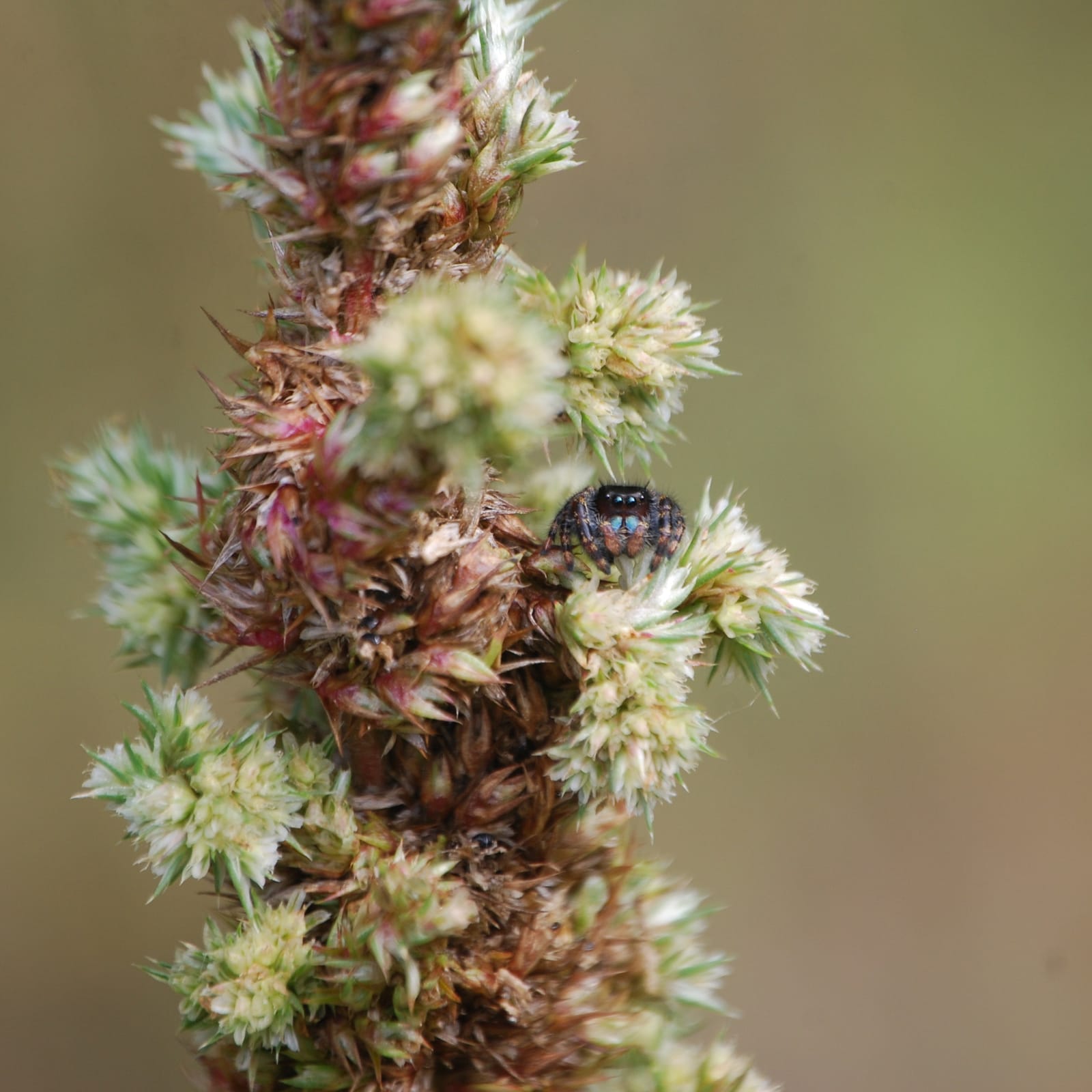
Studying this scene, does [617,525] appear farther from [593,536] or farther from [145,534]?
[145,534]

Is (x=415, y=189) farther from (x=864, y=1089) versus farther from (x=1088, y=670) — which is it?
(x=1088, y=670)

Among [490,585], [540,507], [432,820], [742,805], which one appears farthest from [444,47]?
[742,805]

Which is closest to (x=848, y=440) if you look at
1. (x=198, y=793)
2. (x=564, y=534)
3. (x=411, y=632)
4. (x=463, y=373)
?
(x=564, y=534)

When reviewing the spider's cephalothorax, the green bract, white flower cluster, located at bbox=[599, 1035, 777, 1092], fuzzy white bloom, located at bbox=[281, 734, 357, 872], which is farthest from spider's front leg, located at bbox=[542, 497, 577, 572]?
white flower cluster, located at bbox=[599, 1035, 777, 1092]

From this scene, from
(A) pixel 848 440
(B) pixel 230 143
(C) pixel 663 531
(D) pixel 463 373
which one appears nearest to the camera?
(D) pixel 463 373

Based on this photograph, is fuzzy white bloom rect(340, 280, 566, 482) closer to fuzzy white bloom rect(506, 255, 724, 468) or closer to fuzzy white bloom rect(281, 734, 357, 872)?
fuzzy white bloom rect(506, 255, 724, 468)

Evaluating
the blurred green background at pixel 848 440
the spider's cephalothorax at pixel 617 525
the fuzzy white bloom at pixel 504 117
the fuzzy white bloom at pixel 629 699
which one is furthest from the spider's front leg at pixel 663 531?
the blurred green background at pixel 848 440

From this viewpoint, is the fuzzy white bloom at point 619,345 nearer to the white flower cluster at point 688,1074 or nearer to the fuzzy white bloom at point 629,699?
the fuzzy white bloom at point 629,699

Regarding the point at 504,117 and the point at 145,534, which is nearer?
the point at 504,117
